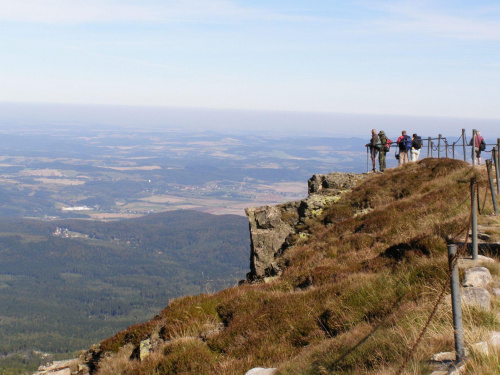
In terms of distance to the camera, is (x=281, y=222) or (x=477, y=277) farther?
(x=281, y=222)

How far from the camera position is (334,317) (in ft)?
29.5

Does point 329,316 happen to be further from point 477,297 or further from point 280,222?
point 280,222

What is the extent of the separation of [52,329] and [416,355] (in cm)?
21815

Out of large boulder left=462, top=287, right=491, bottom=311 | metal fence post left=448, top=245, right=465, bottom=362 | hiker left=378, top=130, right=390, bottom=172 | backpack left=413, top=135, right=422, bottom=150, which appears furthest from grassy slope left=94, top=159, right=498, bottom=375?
backpack left=413, top=135, right=422, bottom=150

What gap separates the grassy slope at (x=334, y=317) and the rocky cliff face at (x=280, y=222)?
350 cm

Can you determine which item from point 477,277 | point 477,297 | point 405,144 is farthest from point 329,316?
point 405,144

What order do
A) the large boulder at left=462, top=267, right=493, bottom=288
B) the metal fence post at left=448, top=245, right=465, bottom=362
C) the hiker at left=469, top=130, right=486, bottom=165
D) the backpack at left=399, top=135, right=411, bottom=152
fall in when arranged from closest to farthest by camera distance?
the metal fence post at left=448, top=245, right=465, bottom=362
the large boulder at left=462, top=267, right=493, bottom=288
the hiker at left=469, top=130, right=486, bottom=165
the backpack at left=399, top=135, right=411, bottom=152

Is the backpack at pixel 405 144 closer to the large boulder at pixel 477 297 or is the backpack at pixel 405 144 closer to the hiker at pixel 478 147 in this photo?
the hiker at pixel 478 147

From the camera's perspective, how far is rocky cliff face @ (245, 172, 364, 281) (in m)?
20.3

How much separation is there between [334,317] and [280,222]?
550 inches

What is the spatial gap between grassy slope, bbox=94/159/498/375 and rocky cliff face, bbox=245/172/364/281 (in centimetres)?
350

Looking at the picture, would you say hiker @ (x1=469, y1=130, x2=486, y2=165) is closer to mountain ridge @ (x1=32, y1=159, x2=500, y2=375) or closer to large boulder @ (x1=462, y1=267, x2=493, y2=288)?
mountain ridge @ (x1=32, y1=159, x2=500, y2=375)

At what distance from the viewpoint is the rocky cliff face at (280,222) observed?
20.3 metres

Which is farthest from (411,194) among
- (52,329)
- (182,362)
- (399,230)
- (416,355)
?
(52,329)
